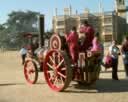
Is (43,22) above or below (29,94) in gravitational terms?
above

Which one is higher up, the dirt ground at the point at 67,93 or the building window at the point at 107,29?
the dirt ground at the point at 67,93

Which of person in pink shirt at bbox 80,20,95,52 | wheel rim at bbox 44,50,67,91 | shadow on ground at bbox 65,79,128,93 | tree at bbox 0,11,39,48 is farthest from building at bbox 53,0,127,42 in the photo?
wheel rim at bbox 44,50,67,91

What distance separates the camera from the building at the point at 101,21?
9700cm

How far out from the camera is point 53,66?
12.9 metres

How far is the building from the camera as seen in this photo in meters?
97.0

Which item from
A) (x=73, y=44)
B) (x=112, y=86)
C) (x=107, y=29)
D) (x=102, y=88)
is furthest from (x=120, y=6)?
(x=73, y=44)

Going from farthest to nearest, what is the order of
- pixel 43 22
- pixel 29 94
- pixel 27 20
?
1. pixel 27 20
2. pixel 43 22
3. pixel 29 94

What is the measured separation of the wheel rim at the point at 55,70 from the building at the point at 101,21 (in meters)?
82.4

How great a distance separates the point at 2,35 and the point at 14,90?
107300 mm

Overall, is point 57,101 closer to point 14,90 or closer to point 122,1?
point 14,90

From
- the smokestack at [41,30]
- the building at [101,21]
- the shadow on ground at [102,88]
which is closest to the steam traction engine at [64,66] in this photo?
the shadow on ground at [102,88]

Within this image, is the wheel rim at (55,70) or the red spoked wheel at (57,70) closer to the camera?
the red spoked wheel at (57,70)

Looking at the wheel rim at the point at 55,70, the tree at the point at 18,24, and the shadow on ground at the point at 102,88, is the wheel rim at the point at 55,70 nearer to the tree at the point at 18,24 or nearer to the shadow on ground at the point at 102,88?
the shadow on ground at the point at 102,88

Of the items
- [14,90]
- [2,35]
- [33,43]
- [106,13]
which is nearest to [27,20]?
[2,35]
